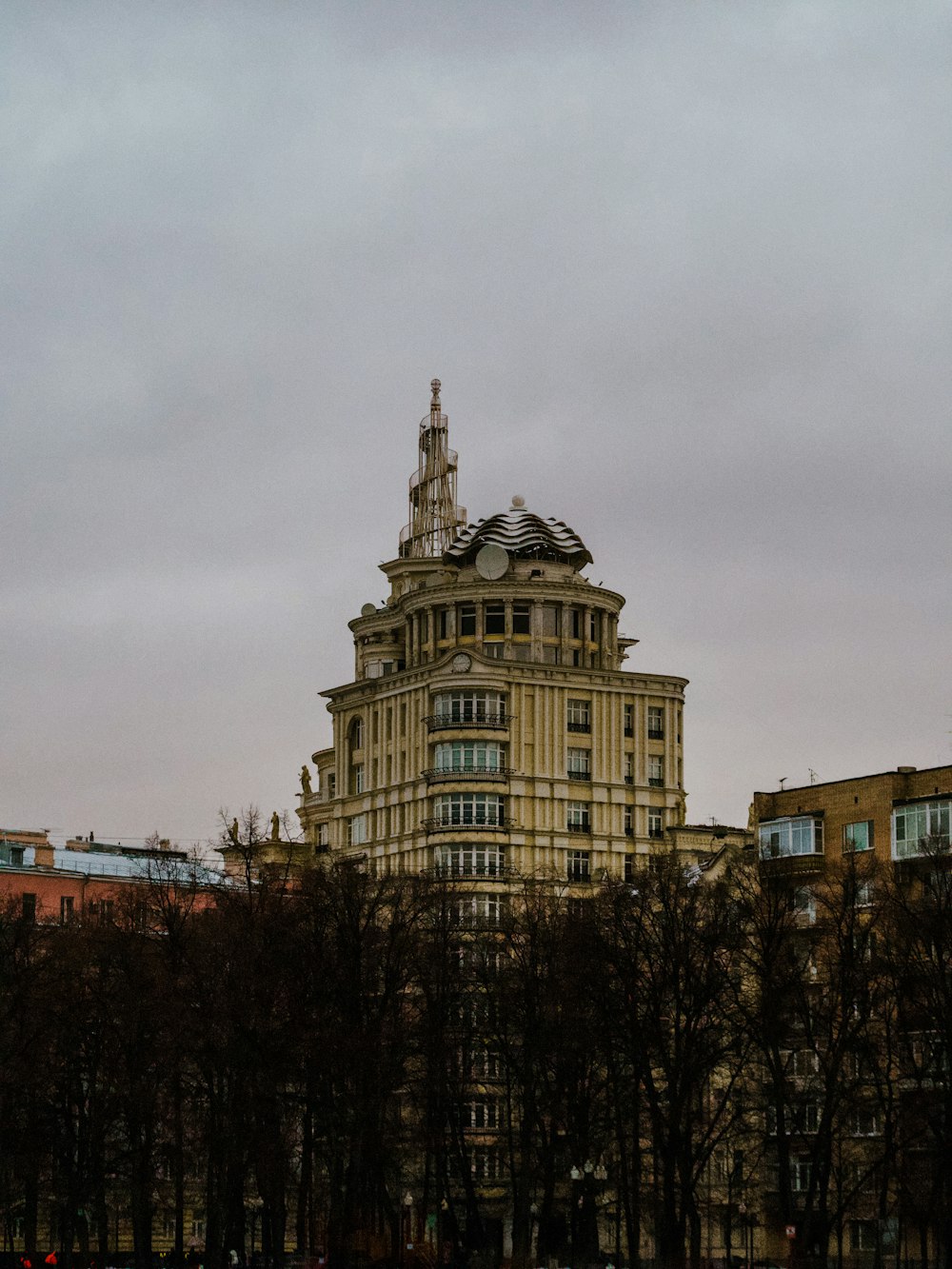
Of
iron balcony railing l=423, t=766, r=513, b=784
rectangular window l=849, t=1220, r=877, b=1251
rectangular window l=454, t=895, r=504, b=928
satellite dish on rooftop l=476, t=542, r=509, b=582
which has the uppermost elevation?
satellite dish on rooftop l=476, t=542, r=509, b=582

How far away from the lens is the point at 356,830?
6683 inches

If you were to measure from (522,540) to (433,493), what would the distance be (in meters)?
19.8

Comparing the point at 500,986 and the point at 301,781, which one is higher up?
the point at 301,781

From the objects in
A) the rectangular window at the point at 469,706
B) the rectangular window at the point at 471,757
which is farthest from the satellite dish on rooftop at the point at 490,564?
the rectangular window at the point at 471,757

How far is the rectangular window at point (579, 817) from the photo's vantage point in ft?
535

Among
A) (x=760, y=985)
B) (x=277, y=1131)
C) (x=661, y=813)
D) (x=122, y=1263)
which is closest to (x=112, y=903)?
(x=122, y=1263)

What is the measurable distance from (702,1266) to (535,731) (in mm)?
77826

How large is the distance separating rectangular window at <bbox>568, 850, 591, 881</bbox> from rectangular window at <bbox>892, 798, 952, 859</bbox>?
53.5 metres

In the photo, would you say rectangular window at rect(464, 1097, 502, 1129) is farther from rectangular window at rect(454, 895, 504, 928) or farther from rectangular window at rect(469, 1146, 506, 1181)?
rectangular window at rect(454, 895, 504, 928)

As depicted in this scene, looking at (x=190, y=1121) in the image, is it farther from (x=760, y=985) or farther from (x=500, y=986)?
(x=760, y=985)

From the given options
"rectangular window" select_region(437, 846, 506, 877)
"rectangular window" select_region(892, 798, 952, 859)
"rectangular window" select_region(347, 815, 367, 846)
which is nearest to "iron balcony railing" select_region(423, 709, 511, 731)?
"rectangular window" select_region(437, 846, 506, 877)

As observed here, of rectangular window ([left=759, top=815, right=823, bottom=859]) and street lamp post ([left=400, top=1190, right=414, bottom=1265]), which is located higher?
rectangular window ([left=759, top=815, right=823, bottom=859])

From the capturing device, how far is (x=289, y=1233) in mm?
144750

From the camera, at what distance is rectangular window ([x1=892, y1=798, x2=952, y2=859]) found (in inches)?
4193
